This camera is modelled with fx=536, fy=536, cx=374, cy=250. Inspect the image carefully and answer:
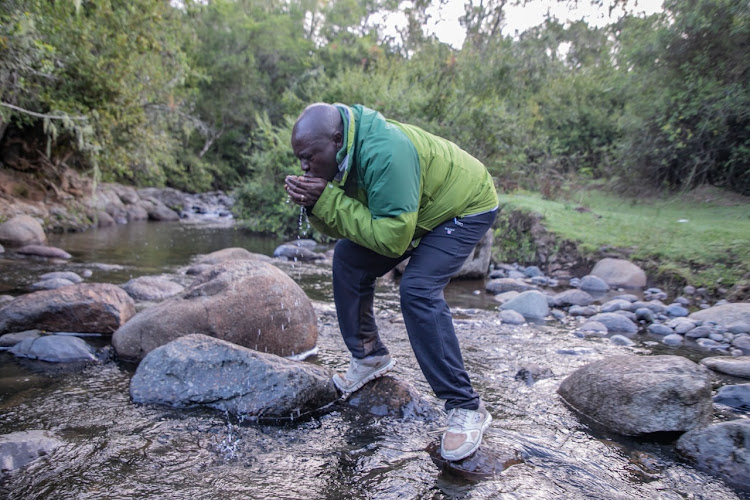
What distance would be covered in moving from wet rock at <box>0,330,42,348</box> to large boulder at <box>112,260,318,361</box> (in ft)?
2.79

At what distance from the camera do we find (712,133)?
1418 cm

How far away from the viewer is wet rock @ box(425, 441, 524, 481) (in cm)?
314

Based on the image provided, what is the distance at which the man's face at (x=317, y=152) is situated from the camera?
10.1ft

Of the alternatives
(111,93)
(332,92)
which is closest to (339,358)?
(111,93)

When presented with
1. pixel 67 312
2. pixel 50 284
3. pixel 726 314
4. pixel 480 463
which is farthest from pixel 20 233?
pixel 726 314

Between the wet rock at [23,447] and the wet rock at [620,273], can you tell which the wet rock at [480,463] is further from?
the wet rock at [620,273]

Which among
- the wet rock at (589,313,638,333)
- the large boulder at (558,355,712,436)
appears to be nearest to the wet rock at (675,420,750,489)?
the large boulder at (558,355,712,436)

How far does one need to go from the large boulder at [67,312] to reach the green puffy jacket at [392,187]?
3.53m

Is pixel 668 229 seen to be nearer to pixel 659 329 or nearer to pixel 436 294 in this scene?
pixel 659 329

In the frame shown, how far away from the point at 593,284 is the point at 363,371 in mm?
7221

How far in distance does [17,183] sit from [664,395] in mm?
16495

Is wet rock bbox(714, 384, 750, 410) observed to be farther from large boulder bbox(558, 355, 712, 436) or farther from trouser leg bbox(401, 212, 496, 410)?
trouser leg bbox(401, 212, 496, 410)

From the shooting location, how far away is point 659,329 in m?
6.96

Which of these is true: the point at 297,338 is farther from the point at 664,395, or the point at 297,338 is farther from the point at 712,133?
the point at 712,133
